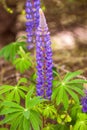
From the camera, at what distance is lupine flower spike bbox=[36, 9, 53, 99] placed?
2754 millimetres

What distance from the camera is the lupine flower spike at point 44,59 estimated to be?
9.04 ft

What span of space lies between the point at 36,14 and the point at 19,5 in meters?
3.48

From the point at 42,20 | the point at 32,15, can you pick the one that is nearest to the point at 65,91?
the point at 42,20

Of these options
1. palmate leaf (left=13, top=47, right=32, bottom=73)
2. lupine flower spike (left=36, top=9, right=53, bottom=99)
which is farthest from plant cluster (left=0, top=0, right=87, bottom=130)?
palmate leaf (left=13, top=47, right=32, bottom=73)

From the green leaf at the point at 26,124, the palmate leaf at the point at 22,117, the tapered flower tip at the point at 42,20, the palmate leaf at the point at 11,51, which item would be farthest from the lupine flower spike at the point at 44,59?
the palmate leaf at the point at 11,51

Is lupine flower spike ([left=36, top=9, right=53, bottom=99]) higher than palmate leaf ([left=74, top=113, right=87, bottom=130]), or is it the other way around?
lupine flower spike ([left=36, top=9, right=53, bottom=99])

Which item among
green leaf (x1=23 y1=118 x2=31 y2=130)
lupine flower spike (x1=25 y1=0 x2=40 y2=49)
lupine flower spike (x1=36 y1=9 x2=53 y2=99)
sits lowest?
green leaf (x1=23 y1=118 x2=31 y2=130)

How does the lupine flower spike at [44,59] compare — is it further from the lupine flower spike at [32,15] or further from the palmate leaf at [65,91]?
the lupine flower spike at [32,15]

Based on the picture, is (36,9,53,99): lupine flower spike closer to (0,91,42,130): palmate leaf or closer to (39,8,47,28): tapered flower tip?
(39,8,47,28): tapered flower tip

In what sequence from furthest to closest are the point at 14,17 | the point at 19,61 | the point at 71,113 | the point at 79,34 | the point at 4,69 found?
the point at 14,17 → the point at 79,34 → the point at 4,69 → the point at 19,61 → the point at 71,113

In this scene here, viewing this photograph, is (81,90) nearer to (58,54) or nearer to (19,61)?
(19,61)

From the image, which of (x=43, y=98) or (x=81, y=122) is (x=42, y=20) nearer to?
(x=43, y=98)

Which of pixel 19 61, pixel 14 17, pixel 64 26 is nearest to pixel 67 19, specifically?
pixel 64 26

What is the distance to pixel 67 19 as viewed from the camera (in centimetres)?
642
